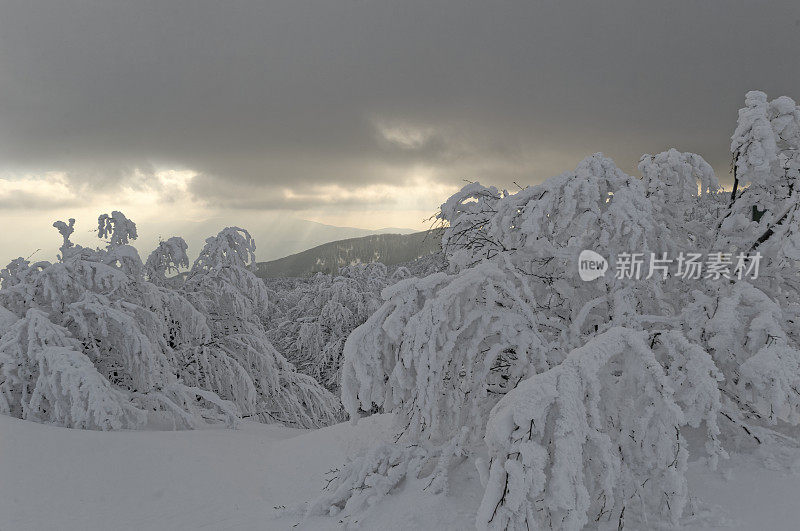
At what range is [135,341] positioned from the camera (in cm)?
846

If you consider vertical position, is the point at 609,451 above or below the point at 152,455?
above

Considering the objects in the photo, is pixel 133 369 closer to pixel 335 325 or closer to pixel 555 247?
pixel 555 247

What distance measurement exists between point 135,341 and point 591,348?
8331 mm

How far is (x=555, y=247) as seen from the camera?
16.8 feet

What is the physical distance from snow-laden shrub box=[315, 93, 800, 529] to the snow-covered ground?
1.58 ft

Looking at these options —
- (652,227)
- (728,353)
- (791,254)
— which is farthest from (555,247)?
(791,254)

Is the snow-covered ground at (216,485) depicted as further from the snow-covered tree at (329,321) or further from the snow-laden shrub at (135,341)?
the snow-covered tree at (329,321)

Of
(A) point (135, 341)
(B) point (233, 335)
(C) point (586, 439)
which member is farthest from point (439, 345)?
(B) point (233, 335)

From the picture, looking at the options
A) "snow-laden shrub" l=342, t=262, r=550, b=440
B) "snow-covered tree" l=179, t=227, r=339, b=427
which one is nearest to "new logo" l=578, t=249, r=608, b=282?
"snow-laden shrub" l=342, t=262, r=550, b=440

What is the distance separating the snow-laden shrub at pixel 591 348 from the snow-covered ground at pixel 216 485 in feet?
1.58

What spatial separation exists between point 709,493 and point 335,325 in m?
16.7

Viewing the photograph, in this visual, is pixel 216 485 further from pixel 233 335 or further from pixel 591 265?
pixel 233 335

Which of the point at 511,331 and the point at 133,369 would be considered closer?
the point at 511,331

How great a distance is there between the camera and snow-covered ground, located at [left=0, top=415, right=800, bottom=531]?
4059 millimetres
